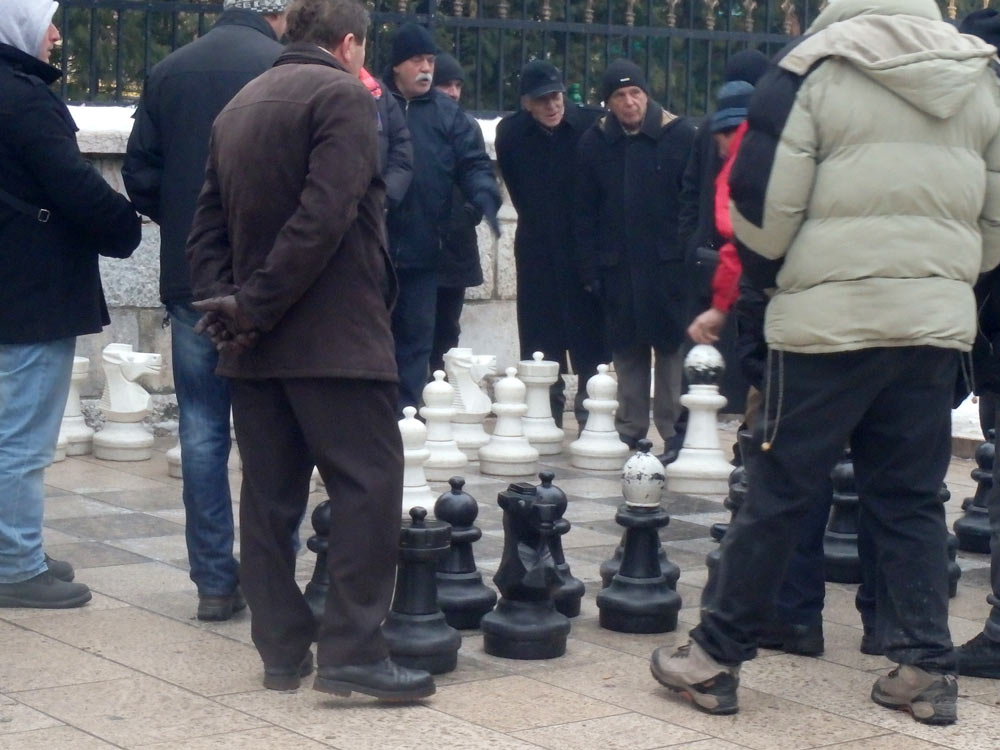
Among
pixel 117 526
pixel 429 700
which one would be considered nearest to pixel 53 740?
pixel 429 700

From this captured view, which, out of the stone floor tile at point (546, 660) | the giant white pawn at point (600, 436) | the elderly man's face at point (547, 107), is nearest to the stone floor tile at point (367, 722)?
the stone floor tile at point (546, 660)

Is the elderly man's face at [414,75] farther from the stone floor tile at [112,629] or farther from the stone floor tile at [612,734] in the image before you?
the stone floor tile at [612,734]

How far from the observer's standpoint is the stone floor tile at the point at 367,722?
3.77 meters

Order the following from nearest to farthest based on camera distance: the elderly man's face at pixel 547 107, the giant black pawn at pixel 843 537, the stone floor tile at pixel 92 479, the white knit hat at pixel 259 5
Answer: the white knit hat at pixel 259 5, the giant black pawn at pixel 843 537, the stone floor tile at pixel 92 479, the elderly man's face at pixel 547 107

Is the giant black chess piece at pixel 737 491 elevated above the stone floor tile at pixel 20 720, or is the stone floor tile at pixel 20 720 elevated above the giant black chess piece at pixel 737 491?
the giant black chess piece at pixel 737 491

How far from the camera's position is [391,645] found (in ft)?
13.9

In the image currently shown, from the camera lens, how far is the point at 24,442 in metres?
5.00

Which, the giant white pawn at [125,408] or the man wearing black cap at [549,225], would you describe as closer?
the giant white pawn at [125,408]

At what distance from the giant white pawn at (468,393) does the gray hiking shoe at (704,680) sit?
13.3 ft

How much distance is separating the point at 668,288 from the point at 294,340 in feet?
13.7

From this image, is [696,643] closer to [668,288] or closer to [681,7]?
[668,288]

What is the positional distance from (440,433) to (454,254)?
1.09 m

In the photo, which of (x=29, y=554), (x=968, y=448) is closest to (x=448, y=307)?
(x=968, y=448)

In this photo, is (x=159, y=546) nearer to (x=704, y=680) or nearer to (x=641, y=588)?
(x=641, y=588)
